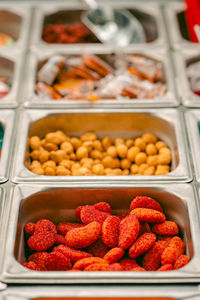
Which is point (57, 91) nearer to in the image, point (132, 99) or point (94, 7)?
point (132, 99)

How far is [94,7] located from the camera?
2.12 meters

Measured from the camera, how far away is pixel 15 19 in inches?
88.4

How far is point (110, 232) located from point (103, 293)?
20 centimetres

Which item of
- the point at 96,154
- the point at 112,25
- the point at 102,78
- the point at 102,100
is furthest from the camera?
the point at 112,25

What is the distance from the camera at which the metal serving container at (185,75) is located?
1.67 m

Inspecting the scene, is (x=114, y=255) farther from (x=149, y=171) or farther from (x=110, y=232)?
(x=149, y=171)

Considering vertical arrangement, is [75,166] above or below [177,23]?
below

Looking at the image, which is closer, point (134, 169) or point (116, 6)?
point (134, 169)

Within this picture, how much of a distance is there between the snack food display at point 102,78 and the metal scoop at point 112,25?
13 centimetres

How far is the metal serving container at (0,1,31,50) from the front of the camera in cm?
214

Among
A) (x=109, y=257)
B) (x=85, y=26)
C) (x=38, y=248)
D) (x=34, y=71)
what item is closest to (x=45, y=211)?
(x=38, y=248)

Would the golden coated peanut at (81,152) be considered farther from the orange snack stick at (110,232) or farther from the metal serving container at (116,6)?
the metal serving container at (116,6)

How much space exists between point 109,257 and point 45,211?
1.16 ft

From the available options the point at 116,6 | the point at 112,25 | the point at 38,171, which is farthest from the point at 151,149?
the point at 116,6
